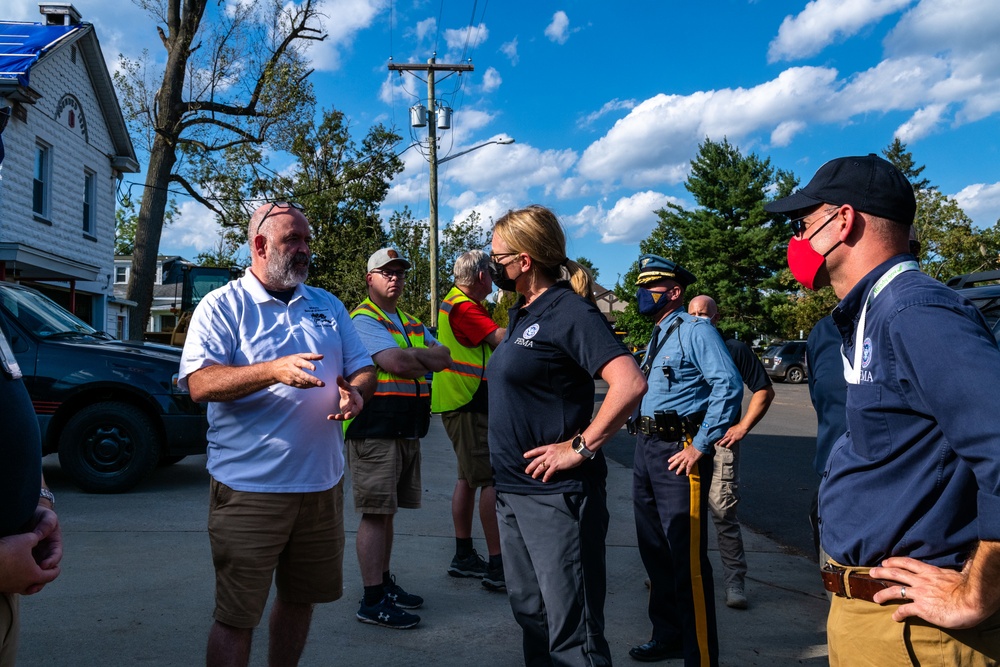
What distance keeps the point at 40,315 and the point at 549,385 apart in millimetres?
6716

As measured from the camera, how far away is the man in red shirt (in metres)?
4.89

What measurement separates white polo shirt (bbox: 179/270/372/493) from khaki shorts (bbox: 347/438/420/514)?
3.69 feet

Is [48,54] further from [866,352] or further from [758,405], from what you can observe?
[866,352]

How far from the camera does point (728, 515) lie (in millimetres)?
4977

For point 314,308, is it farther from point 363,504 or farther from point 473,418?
point 473,418

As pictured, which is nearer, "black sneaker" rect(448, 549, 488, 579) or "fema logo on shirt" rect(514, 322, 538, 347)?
"fema logo on shirt" rect(514, 322, 538, 347)

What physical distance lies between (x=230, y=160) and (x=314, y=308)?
71.2ft

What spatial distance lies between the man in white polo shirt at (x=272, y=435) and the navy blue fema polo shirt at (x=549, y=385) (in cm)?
65

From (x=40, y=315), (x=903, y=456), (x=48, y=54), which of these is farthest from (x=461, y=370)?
(x=48, y=54)

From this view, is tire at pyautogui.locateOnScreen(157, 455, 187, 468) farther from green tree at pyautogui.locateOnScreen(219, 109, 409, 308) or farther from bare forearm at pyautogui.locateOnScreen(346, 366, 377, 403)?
green tree at pyautogui.locateOnScreen(219, 109, 409, 308)

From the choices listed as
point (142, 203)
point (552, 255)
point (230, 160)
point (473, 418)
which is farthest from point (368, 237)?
point (552, 255)

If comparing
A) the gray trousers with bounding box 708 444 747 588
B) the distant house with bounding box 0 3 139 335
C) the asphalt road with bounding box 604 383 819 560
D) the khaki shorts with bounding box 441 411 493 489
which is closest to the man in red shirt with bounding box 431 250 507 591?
the khaki shorts with bounding box 441 411 493 489

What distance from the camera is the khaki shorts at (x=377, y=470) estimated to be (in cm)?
435

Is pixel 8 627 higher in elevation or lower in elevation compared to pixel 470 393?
lower
